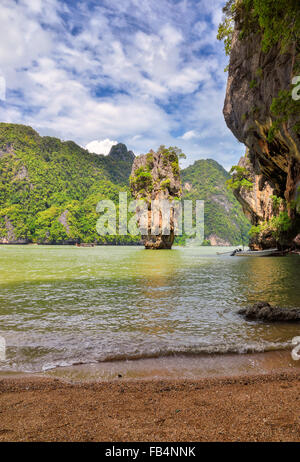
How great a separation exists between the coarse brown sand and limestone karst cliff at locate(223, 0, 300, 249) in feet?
21.6

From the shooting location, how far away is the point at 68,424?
213 cm

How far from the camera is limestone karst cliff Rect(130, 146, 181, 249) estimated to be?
169 feet

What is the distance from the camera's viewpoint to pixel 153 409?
238 centimetres

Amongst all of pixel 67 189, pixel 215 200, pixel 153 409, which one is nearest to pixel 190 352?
pixel 153 409

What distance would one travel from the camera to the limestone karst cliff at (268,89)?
21.5 ft

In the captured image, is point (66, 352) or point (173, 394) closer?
point (173, 394)

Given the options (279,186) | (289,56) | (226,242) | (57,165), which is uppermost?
(57,165)

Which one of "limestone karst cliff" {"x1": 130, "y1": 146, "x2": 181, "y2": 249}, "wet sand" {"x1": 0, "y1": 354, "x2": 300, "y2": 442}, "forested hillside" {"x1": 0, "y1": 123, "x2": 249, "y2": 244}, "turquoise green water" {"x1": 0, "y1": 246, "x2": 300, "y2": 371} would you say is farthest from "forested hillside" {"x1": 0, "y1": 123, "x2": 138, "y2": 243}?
"wet sand" {"x1": 0, "y1": 354, "x2": 300, "y2": 442}

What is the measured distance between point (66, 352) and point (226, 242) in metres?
136

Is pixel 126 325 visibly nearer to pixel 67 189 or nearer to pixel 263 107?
pixel 263 107

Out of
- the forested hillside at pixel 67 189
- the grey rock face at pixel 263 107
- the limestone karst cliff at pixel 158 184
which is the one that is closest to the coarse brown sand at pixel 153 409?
the grey rock face at pixel 263 107

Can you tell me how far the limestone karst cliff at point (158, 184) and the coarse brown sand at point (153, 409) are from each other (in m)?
47.5
